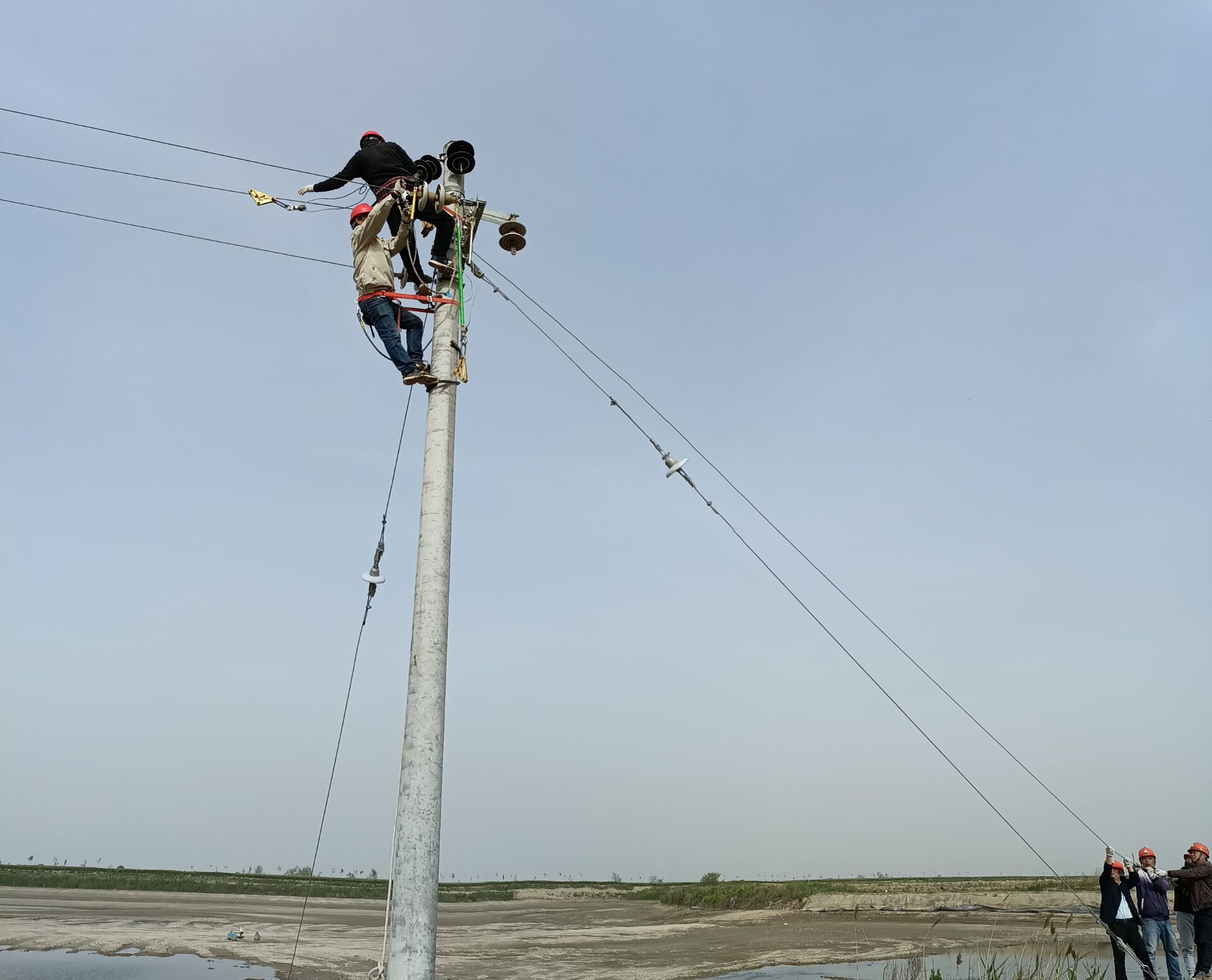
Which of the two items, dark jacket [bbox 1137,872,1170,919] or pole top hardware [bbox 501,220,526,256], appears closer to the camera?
pole top hardware [bbox 501,220,526,256]

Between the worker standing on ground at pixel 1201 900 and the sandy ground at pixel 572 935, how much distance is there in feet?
7.42

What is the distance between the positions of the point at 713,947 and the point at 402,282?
20092 mm

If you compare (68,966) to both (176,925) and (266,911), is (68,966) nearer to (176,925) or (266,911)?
(176,925)

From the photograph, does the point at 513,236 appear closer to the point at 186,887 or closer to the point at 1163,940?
the point at 1163,940

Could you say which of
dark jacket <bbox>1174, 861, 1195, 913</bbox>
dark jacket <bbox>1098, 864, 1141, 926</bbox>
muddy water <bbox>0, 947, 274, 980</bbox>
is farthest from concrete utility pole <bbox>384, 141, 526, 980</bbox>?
muddy water <bbox>0, 947, 274, 980</bbox>

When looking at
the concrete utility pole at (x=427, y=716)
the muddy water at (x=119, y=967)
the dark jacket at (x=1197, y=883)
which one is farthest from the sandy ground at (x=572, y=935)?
the concrete utility pole at (x=427, y=716)

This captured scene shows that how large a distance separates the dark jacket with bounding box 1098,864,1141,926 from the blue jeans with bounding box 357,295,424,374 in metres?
12.0

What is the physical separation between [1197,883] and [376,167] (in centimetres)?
1442

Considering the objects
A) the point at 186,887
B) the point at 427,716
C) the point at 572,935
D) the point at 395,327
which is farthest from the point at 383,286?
the point at 186,887

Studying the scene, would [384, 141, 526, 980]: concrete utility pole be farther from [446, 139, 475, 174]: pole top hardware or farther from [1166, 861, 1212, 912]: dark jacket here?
[1166, 861, 1212, 912]: dark jacket

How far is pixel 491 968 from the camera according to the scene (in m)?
18.0

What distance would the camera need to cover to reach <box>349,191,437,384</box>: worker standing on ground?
686 centimetres

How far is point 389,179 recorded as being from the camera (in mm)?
7297

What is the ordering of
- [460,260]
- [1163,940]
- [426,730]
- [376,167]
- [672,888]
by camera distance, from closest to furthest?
[426,730]
[460,260]
[376,167]
[1163,940]
[672,888]
